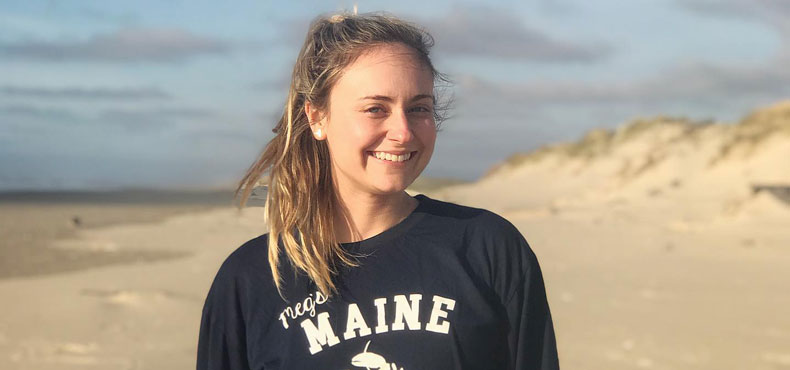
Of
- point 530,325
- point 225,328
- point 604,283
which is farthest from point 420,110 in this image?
point 604,283

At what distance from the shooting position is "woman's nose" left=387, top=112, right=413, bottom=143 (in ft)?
6.73

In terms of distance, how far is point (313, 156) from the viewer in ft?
7.64

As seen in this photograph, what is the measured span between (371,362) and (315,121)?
0.63 metres

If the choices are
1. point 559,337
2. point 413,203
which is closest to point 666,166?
point 559,337

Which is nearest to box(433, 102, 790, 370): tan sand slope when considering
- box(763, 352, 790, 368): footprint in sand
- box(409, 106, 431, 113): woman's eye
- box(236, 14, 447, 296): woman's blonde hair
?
box(763, 352, 790, 368): footprint in sand

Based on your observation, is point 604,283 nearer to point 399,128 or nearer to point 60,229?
point 399,128

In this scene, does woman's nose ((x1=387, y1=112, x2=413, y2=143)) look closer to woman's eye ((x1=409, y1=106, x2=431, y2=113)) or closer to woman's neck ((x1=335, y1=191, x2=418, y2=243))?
woman's eye ((x1=409, y1=106, x2=431, y2=113))

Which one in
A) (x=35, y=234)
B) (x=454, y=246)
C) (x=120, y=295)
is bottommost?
(x=35, y=234)

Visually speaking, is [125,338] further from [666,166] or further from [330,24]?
[666,166]

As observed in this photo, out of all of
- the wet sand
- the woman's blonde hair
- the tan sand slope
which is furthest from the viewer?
the wet sand

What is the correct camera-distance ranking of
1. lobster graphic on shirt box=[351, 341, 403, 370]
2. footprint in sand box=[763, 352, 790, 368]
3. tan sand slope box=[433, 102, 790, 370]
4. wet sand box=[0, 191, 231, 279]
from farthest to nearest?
1. wet sand box=[0, 191, 231, 279]
2. tan sand slope box=[433, 102, 790, 370]
3. footprint in sand box=[763, 352, 790, 368]
4. lobster graphic on shirt box=[351, 341, 403, 370]

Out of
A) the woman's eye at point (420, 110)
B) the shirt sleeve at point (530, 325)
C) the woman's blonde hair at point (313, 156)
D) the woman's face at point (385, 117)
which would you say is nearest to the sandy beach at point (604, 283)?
the woman's blonde hair at point (313, 156)

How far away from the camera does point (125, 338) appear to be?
607cm

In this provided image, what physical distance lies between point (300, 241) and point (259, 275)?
0.13 meters
